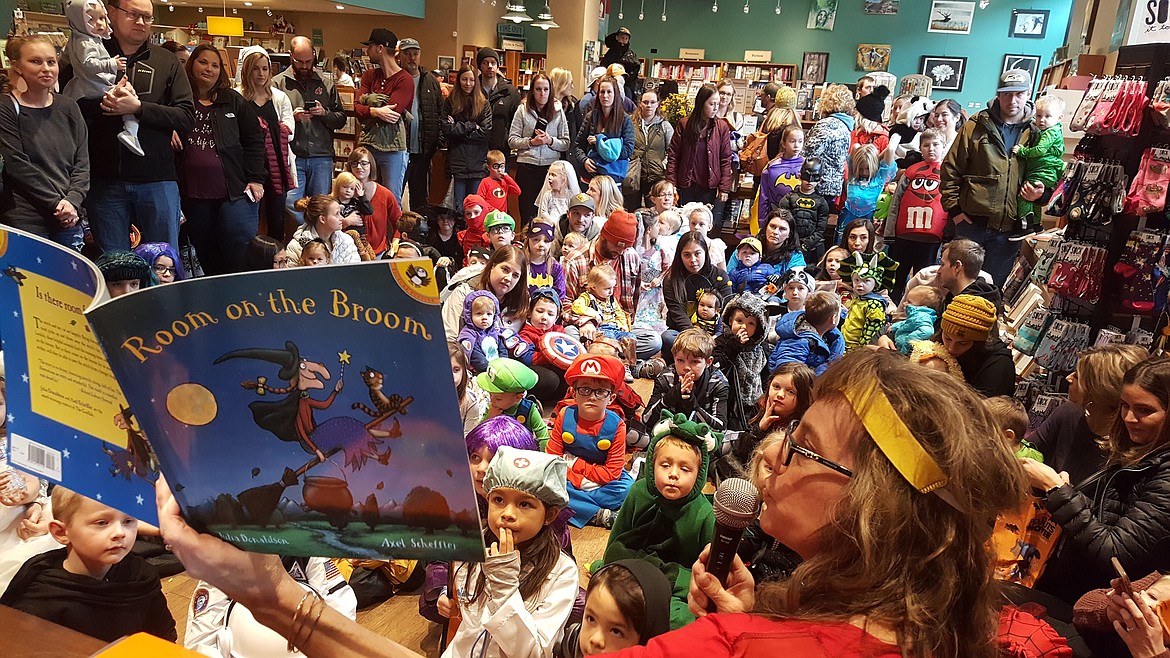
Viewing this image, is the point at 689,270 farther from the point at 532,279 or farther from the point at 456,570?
the point at 456,570

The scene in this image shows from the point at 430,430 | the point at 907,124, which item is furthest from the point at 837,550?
the point at 907,124

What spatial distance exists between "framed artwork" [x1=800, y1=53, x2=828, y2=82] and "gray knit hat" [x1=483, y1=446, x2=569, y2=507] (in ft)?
42.4

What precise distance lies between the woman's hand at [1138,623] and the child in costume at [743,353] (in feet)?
7.19

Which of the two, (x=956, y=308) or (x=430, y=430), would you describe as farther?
(x=956, y=308)

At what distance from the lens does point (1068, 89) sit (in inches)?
239

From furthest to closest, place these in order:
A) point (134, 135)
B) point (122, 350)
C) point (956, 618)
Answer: point (134, 135), point (956, 618), point (122, 350)

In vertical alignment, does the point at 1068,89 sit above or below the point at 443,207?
above

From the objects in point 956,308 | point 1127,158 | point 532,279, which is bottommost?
point 532,279

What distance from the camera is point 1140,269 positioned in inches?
133

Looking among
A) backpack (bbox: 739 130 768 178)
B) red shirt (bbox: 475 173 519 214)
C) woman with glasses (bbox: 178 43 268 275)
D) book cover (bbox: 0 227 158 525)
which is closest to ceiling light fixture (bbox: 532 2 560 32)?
backpack (bbox: 739 130 768 178)

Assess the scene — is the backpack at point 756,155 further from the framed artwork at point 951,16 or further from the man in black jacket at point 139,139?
the framed artwork at point 951,16

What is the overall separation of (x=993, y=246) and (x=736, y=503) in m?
4.49

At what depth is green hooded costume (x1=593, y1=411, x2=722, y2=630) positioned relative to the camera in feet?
8.27

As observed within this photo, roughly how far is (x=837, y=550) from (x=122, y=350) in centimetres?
83
